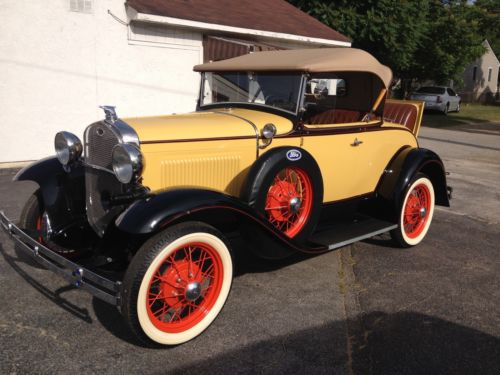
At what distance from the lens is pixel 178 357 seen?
276 cm

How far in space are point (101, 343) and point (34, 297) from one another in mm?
894

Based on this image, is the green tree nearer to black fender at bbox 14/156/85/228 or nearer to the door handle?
the door handle

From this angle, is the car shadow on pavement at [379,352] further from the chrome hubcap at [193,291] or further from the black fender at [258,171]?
the black fender at [258,171]

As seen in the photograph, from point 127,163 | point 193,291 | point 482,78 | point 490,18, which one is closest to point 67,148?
point 127,163

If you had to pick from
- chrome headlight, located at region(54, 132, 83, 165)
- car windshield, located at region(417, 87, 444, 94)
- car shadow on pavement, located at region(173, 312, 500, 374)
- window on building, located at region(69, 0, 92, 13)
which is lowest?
car shadow on pavement, located at region(173, 312, 500, 374)

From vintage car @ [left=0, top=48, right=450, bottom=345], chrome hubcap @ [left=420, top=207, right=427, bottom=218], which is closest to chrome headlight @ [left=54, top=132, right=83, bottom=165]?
vintage car @ [left=0, top=48, right=450, bottom=345]

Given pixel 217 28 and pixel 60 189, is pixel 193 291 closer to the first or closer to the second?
pixel 60 189

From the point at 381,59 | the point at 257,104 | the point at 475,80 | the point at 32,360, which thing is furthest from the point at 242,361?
the point at 475,80

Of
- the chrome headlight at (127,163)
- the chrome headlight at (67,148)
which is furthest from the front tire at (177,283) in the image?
the chrome headlight at (67,148)

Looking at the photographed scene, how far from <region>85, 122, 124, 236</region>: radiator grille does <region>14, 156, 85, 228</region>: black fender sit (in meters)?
0.23

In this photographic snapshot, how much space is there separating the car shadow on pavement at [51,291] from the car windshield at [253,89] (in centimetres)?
209

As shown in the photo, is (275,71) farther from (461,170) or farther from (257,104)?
(461,170)

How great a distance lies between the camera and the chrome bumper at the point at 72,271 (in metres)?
2.58

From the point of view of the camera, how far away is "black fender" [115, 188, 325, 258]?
2.64 metres
